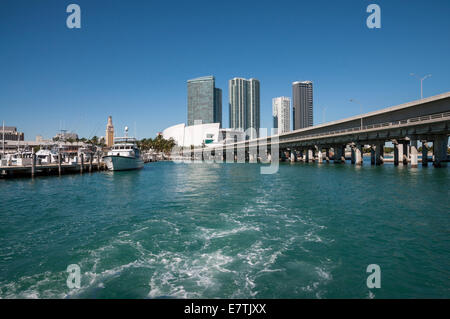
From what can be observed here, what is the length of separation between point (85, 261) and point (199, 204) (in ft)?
37.2

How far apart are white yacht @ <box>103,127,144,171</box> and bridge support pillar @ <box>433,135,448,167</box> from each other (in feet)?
227

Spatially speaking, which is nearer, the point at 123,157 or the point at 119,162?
the point at 123,157

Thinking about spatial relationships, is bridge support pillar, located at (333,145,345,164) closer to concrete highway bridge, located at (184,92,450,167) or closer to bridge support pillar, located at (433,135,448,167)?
concrete highway bridge, located at (184,92,450,167)

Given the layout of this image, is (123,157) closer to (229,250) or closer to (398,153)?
(229,250)

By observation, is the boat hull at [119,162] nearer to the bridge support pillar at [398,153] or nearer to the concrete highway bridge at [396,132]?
the concrete highway bridge at [396,132]

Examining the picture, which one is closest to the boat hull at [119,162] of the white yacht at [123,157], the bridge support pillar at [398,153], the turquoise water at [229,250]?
the white yacht at [123,157]

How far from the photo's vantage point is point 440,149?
50.6 m

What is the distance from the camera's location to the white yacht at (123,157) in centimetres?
5447

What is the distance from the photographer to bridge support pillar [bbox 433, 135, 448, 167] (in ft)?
163

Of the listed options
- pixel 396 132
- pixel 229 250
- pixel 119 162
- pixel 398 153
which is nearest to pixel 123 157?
pixel 119 162

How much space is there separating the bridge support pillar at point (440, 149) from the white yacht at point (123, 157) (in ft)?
227

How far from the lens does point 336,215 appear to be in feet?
51.2

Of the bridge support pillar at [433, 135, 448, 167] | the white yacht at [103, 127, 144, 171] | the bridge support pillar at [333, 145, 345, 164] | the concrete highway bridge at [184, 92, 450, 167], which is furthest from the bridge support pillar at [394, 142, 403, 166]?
the white yacht at [103, 127, 144, 171]

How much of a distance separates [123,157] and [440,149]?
7062 cm
